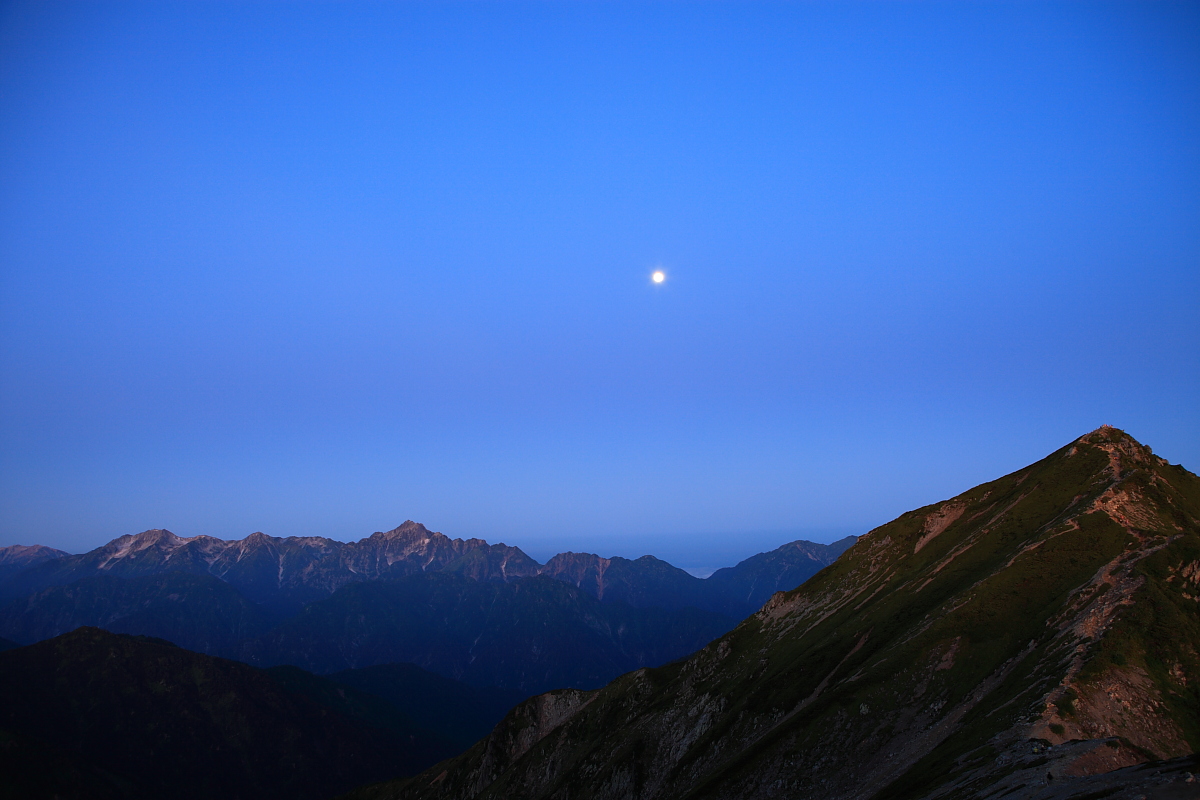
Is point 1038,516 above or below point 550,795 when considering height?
above

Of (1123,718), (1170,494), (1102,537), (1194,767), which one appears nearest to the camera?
(1194,767)

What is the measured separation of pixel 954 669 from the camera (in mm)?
78312

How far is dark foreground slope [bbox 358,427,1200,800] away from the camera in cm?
5881

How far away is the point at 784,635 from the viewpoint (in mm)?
134625

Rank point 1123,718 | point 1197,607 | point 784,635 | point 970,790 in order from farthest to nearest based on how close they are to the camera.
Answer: point 784,635
point 1197,607
point 1123,718
point 970,790

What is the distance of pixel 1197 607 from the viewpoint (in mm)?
71000

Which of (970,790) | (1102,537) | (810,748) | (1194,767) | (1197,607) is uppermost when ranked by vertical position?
(1102,537)

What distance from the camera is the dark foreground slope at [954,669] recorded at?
193ft

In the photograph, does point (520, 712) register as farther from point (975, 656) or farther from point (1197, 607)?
point (1197, 607)

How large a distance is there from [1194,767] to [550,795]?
403 ft

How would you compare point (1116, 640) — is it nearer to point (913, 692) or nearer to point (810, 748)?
point (913, 692)

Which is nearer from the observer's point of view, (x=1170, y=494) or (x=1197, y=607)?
(x=1197, y=607)

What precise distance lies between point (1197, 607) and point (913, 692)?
2962 centimetres

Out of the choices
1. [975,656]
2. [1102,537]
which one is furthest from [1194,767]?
[1102,537]
